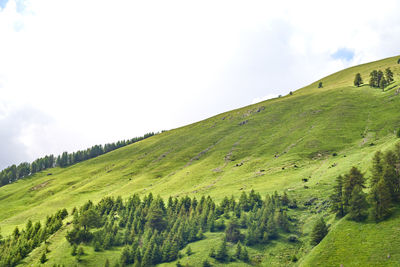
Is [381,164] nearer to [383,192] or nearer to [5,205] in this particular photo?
[383,192]

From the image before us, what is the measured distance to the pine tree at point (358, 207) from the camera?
56562mm

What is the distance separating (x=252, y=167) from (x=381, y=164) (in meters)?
76.7

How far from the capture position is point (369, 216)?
55.5m

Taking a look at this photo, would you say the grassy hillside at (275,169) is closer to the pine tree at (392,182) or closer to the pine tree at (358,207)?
the pine tree at (358,207)

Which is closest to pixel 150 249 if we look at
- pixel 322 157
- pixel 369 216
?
pixel 369 216

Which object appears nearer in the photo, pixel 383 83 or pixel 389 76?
pixel 383 83

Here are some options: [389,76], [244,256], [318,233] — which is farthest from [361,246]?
[389,76]

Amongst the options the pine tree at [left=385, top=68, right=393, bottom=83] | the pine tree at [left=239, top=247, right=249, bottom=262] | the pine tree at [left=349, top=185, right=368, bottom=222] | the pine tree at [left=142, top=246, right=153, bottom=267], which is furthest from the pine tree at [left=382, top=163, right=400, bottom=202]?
the pine tree at [left=385, top=68, right=393, bottom=83]

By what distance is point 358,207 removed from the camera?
5694 cm

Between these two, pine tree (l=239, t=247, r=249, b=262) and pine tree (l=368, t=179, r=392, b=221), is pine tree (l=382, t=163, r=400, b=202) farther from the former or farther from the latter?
pine tree (l=239, t=247, r=249, b=262)

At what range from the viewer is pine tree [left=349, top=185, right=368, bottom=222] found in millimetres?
56562

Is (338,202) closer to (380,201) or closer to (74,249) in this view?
(380,201)

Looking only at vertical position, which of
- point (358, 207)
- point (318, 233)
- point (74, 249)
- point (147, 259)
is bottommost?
point (147, 259)

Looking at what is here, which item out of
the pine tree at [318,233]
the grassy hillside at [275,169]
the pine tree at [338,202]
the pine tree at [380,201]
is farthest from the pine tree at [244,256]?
the pine tree at [380,201]
